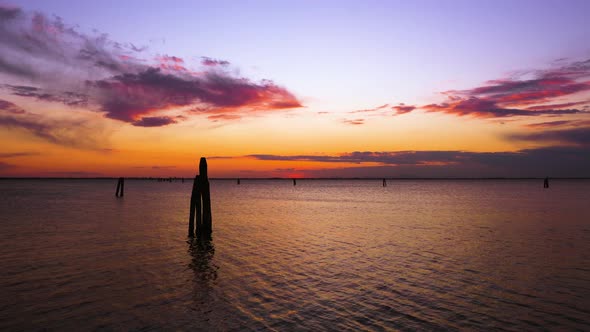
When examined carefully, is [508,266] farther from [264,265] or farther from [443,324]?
[264,265]

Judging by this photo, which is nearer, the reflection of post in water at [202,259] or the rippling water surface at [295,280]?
the rippling water surface at [295,280]

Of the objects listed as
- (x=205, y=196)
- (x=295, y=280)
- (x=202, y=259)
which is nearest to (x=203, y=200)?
(x=205, y=196)

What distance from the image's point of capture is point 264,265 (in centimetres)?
1581

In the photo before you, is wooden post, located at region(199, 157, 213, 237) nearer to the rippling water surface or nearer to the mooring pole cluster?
the mooring pole cluster

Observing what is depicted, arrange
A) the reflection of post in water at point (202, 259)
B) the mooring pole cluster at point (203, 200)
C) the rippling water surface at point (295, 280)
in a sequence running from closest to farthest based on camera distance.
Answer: the rippling water surface at point (295, 280) → the reflection of post in water at point (202, 259) → the mooring pole cluster at point (203, 200)

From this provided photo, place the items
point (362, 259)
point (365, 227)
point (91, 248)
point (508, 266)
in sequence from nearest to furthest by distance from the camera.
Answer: point (508, 266)
point (362, 259)
point (91, 248)
point (365, 227)

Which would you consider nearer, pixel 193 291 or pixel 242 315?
pixel 242 315

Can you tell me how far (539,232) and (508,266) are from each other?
38.8 ft

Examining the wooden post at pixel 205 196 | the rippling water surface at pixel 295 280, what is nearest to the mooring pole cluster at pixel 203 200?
the wooden post at pixel 205 196

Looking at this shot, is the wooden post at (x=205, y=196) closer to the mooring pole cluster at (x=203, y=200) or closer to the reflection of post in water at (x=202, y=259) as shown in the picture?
the mooring pole cluster at (x=203, y=200)

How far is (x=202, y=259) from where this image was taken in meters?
17.1

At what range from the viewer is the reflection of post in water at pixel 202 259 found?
46.7 feet

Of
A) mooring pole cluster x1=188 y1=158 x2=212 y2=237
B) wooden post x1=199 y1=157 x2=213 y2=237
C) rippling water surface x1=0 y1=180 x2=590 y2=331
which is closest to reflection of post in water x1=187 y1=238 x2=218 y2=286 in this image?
rippling water surface x1=0 y1=180 x2=590 y2=331

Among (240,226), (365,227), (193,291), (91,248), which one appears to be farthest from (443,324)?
(240,226)
